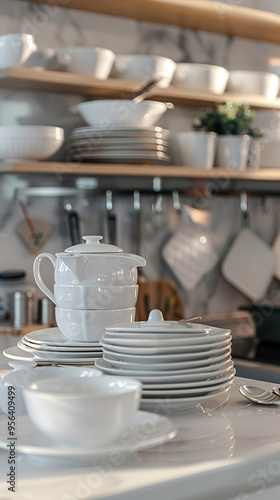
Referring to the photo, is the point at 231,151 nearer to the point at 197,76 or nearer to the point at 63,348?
the point at 197,76

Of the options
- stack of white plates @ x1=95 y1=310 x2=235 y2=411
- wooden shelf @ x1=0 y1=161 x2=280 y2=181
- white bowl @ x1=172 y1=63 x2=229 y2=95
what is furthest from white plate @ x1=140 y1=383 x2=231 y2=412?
white bowl @ x1=172 y1=63 x2=229 y2=95

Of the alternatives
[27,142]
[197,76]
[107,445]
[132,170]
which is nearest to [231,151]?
[197,76]

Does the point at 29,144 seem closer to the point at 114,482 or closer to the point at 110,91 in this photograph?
the point at 110,91

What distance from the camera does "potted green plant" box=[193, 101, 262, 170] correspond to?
105 inches

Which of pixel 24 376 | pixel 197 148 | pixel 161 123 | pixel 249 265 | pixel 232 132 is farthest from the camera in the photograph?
pixel 249 265

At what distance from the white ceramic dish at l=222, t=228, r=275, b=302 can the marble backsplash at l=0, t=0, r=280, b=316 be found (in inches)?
1.6

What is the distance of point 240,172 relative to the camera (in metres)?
2.69

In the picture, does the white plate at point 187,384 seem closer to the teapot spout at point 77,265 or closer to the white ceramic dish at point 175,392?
the white ceramic dish at point 175,392

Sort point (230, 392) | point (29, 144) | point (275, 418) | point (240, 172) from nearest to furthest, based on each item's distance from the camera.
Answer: point (275, 418), point (230, 392), point (29, 144), point (240, 172)

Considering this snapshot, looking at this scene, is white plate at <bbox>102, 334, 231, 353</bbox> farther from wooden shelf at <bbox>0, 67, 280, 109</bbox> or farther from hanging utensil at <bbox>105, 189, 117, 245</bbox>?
hanging utensil at <bbox>105, 189, 117, 245</bbox>

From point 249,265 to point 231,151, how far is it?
57cm

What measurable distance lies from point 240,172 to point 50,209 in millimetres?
722

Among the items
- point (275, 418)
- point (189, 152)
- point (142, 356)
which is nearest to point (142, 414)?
point (142, 356)

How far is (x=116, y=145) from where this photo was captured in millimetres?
2344
